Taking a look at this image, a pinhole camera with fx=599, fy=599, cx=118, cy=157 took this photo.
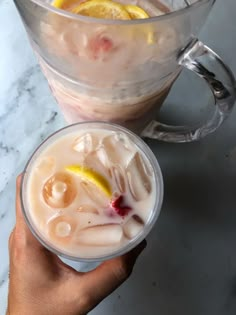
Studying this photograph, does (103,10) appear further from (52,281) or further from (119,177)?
(52,281)

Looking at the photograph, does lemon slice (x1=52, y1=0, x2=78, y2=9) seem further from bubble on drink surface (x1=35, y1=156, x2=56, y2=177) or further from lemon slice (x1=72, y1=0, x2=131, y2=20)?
bubble on drink surface (x1=35, y1=156, x2=56, y2=177)

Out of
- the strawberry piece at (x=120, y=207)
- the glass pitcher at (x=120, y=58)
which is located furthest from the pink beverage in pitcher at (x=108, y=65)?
the strawberry piece at (x=120, y=207)

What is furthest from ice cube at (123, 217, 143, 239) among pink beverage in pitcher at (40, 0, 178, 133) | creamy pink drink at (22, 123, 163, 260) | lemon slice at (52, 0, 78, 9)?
lemon slice at (52, 0, 78, 9)

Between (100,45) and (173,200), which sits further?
(173,200)

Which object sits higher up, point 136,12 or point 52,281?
point 136,12

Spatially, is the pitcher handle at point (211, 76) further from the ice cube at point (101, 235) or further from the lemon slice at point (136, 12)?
the ice cube at point (101, 235)

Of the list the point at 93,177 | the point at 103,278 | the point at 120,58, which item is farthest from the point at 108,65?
the point at 103,278

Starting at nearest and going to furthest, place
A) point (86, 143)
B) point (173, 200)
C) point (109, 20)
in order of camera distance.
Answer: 1. point (109, 20)
2. point (86, 143)
3. point (173, 200)
